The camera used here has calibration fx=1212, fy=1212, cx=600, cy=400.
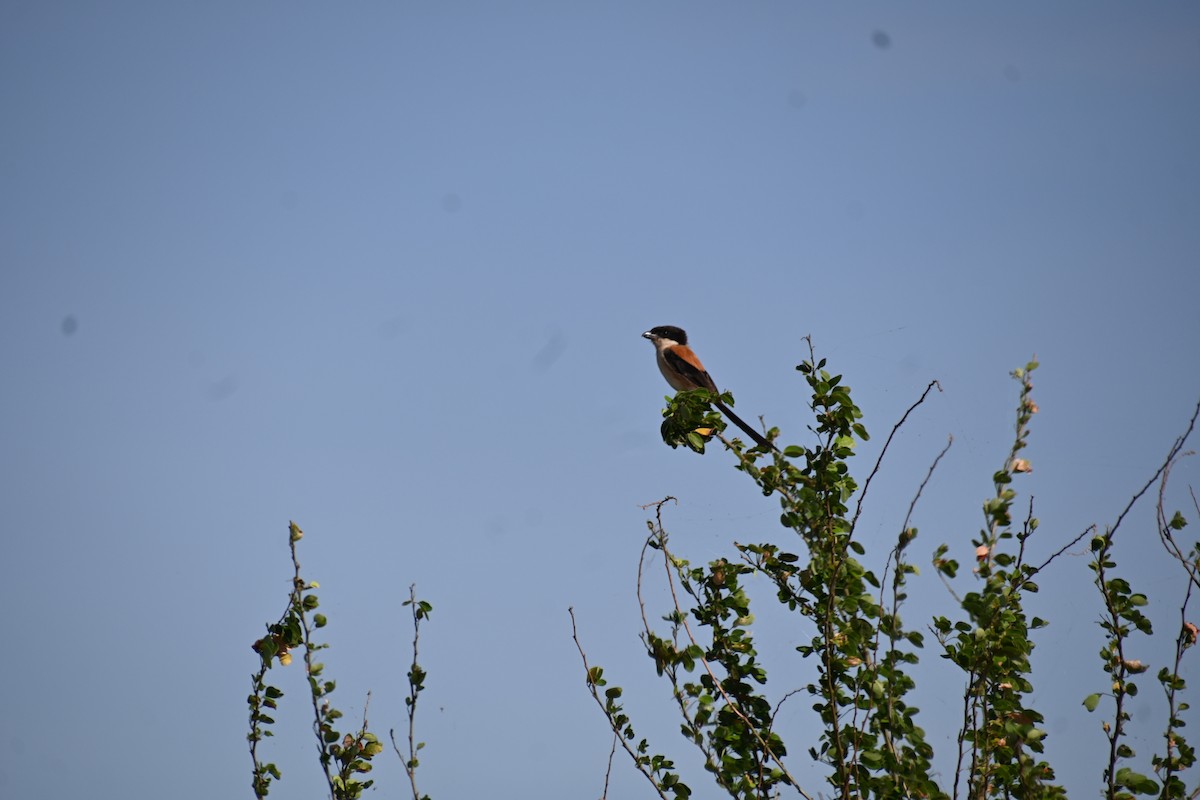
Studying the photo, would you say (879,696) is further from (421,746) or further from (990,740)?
(421,746)

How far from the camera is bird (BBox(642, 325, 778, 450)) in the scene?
877cm

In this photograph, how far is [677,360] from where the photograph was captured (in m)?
9.00

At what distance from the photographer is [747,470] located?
13.3 feet

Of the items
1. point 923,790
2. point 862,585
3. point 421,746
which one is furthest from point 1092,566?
point 421,746

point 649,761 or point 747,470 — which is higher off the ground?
point 747,470

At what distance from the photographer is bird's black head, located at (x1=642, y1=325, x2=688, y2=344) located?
31.5 feet

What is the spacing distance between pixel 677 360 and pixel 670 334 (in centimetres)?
64

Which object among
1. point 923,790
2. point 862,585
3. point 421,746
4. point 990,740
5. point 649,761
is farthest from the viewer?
point 421,746

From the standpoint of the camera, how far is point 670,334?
9.60 meters

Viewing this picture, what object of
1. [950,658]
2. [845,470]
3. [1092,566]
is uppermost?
[845,470]

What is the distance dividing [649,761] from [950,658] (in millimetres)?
1034

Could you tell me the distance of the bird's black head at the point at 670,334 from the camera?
9.59 meters

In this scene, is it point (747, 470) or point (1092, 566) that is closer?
point (1092, 566)

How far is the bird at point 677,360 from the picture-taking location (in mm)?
8766
